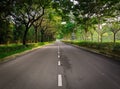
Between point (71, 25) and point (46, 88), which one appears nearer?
point (46, 88)

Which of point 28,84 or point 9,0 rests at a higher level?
point 9,0

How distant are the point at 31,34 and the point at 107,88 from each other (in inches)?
3360

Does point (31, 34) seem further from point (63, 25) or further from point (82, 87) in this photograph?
point (82, 87)

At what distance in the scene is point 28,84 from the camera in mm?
7648

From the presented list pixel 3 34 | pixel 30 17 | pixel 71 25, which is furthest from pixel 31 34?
pixel 30 17

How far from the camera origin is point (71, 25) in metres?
72.5

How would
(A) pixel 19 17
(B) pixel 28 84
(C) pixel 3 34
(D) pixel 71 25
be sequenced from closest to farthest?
(B) pixel 28 84, (A) pixel 19 17, (C) pixel 3 34, (D) pixel 71 25

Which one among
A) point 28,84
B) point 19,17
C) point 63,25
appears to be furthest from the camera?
point 63,25

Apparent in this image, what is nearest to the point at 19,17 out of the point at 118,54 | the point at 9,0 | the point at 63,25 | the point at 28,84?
the point at 9,0

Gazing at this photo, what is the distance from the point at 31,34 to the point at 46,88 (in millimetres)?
84928

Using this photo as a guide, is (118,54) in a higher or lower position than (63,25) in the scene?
lower

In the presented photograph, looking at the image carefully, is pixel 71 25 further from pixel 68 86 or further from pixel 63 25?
pixel 68 86

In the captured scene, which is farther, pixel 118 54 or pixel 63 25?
pixel 63 25

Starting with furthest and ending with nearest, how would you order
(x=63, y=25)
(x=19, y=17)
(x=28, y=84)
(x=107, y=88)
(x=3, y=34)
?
(x=63, y=25) → (x=3, y=34) → (x=19, y=17) → (x=28, y=84) → (x=107, y=88)
